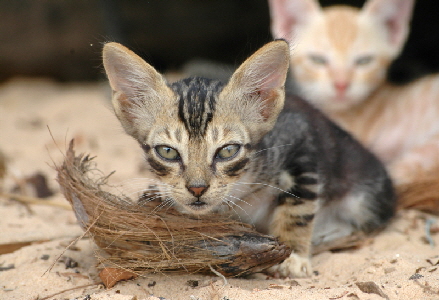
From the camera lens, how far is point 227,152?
2.51 m

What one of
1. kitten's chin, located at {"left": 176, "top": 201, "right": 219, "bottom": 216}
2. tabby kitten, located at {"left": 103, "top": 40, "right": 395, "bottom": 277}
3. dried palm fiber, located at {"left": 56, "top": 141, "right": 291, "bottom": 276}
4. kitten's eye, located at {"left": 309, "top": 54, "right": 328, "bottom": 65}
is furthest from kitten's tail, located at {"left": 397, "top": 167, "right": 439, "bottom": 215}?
kitten's chin, located at {"left": 176, "top": 201, "right": 219, "bottom": 216}

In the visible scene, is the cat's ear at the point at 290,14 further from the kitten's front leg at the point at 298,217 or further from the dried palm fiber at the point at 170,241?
the dried palm fiber at the point at 170,241

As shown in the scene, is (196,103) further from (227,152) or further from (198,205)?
(198,205)

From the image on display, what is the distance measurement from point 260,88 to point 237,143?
1.22 ft

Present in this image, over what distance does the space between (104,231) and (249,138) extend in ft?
2.97

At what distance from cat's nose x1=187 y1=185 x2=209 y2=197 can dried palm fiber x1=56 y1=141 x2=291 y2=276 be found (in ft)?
0.59

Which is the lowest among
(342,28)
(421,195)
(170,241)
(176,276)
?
(421,195)

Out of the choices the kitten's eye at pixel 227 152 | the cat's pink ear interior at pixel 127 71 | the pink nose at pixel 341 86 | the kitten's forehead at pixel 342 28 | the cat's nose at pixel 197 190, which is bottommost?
the pink nose at pixel 341 86

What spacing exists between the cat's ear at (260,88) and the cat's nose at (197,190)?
1.61ft

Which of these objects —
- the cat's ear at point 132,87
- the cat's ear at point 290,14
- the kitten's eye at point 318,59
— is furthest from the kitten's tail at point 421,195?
the cat's ear at point 132,87

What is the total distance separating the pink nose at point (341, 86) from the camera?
4.52 metres

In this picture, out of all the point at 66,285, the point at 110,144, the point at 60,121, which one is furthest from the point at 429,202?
the point at 60,121

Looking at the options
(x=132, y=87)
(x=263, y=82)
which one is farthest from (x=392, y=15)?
(x=132, y=87)

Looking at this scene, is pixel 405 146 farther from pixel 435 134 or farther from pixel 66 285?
pixel 66 285
